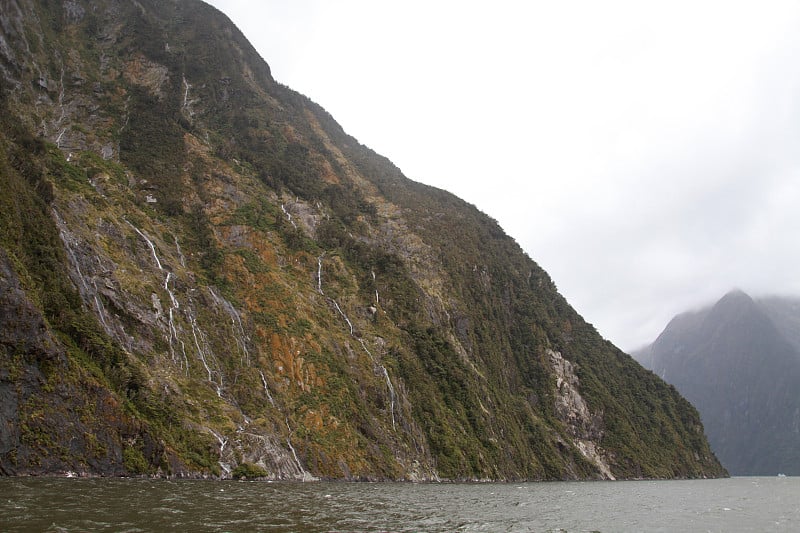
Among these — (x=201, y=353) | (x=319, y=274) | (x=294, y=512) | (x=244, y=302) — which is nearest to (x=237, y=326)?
(x=244, y=302)

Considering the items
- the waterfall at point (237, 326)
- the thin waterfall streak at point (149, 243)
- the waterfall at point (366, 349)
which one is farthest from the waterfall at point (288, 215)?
the thin waterfall streak at point (149, 243)

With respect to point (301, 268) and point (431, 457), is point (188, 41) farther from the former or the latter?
point (431, 457)

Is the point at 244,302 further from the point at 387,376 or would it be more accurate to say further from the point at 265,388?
the point at 387,376

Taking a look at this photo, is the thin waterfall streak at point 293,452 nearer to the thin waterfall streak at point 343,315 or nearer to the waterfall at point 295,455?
the waterfall at point 295,455

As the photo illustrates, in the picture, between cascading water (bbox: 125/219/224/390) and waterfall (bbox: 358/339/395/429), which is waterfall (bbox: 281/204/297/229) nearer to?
waterfall (bbox: 358/339/395/429)

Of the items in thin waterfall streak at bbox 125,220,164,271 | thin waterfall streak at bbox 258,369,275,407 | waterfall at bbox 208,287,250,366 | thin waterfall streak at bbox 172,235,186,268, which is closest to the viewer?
thin waterfall streak at bbox 258,369,275,407

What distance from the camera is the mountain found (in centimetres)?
3831

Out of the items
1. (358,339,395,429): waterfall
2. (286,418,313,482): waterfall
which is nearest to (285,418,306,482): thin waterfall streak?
(286,418,313,482): waterfall

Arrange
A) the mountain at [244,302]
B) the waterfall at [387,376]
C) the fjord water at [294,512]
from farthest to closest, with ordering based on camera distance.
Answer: the waterfall at [387,376] → the mountain at [244,302] → the fjord water at [294,512]

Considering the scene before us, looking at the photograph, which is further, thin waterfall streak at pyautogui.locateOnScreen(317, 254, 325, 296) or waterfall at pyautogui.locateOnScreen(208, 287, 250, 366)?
thin waterfall streak at pyautogui.locateOnScreen(317, 254, 325, 296)

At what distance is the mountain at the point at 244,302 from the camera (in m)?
38.3

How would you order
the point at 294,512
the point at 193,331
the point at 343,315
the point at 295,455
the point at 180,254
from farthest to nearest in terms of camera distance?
the point at 343,315, the point at 180,254, the point at 193,331, the point at 295,455, the point at 294,512

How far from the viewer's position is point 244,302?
208ft

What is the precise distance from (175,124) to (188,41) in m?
39.9
